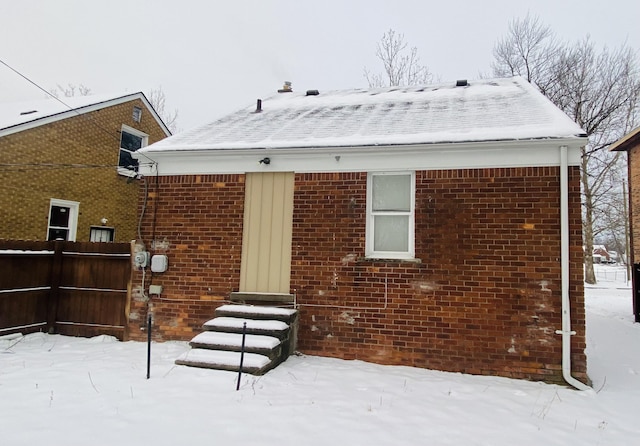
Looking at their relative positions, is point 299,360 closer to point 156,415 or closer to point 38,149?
point 156,415

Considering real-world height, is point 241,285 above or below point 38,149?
below

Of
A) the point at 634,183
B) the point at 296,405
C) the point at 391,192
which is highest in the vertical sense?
the point at 634,183

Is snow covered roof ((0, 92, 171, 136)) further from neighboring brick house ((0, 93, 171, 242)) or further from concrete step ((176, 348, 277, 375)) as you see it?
concrete step ((176, 348, 277, 375))

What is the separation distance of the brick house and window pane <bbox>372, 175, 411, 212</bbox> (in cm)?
2

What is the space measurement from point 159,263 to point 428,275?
426 cm

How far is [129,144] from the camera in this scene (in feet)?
46.8

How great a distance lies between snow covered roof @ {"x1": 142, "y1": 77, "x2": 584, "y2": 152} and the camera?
5.75 m

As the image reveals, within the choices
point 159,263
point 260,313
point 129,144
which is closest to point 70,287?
point 159,263

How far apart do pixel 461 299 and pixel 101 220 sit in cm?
1147

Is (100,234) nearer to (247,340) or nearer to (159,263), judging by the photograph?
(159,263)

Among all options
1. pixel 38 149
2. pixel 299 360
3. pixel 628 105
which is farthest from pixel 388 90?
pixel 628 105

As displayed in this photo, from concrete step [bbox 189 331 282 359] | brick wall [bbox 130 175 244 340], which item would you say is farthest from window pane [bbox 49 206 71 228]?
concrete step [bbox 189 331 282 359]

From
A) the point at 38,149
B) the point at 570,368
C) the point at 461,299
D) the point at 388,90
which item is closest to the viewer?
the point at 570,368

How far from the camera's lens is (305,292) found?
241 inches
